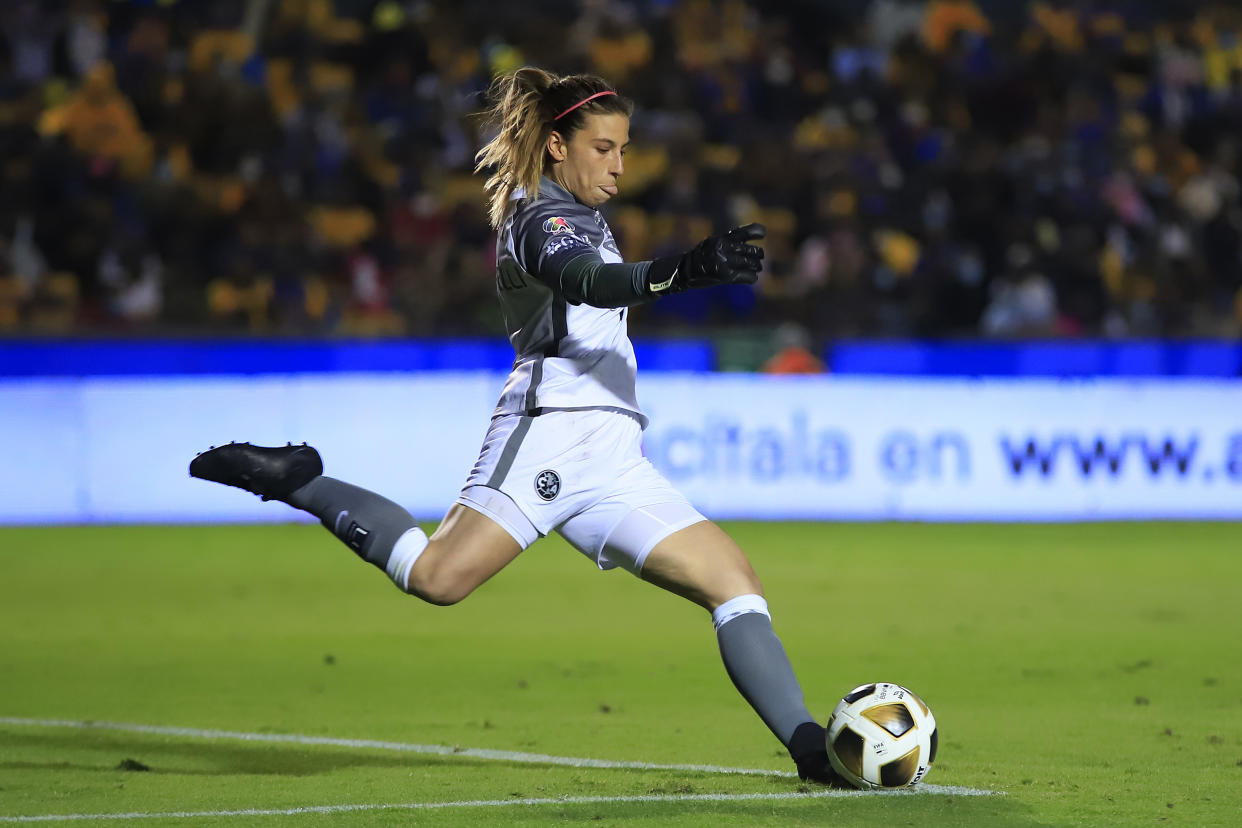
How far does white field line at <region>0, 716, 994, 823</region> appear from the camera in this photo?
4629 mm

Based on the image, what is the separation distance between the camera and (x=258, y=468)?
490 centimetres

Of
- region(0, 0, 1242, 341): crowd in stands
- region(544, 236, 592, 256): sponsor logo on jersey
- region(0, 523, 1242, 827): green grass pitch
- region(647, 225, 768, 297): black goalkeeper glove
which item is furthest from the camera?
region(0, 0, 1242, 341): crowd in stands

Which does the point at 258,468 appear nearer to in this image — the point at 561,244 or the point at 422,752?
the point at 561,244

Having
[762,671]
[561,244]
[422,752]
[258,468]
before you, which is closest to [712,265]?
[561,244]

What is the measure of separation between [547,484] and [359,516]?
0.57m

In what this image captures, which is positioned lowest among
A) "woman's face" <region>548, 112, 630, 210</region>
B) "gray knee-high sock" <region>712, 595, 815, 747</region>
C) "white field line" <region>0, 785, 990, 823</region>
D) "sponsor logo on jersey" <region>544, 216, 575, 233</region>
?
"white field line" <region>0, 785, 990, 823</region>

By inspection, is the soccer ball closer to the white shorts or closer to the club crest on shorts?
the white shorts

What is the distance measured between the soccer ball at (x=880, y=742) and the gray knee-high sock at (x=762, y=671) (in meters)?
0.12

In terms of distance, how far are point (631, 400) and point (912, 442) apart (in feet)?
31.7

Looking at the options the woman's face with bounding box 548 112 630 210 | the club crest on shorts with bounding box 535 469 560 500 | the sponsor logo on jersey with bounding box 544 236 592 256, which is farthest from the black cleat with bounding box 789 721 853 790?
the woman's face with bounding box 548 112 630 210

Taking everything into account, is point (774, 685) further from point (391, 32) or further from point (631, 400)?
point (391, 32)

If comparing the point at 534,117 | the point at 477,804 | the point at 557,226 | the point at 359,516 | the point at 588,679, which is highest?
the point at 534,117

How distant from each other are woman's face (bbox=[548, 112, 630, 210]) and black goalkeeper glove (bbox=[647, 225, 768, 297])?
2.10 feet

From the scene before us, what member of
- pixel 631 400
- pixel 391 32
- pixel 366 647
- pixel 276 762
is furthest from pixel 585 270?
pixel 391 32
